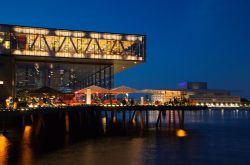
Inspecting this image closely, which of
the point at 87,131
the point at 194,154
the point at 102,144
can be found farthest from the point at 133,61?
the point at 194,154

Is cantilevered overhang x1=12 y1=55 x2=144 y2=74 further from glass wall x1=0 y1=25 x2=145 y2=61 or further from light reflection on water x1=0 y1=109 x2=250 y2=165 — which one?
light reflection on water x1=0 y1=109 x2=250 y2=165

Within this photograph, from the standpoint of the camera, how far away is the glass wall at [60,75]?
206ft

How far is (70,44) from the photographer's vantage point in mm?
60906

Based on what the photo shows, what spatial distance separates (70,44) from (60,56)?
9.25ft

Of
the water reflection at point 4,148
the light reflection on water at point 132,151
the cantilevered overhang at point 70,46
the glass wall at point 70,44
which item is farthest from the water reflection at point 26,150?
the glass wall at point 70,44

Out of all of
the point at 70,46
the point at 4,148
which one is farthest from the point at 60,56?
the point at 4,148

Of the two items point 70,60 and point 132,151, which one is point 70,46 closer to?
point 70,60

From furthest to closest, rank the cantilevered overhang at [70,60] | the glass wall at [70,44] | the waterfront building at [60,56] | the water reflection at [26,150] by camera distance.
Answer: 1. the cantilevered overhang at [70,60]
2. the waterfront building at [60,56]
3. the glass wall at [70,44]
4. the water reflection at [26,150]

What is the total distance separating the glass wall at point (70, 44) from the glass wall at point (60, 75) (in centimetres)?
473

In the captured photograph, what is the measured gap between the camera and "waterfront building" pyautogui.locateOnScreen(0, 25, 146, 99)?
57.3 metres

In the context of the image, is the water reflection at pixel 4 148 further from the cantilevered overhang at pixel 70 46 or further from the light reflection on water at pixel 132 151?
the cantilevered overhang at pixel 70 46

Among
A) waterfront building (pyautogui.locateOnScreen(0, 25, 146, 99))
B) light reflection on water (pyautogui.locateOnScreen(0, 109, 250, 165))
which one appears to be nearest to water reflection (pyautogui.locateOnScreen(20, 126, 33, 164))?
light reflection on water (pyautogui.locateOnScreen(0, 109, 250, 165))

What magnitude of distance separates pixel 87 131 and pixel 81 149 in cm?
1632

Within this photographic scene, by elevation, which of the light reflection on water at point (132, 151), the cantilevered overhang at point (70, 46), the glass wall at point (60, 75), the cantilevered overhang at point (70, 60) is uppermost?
the cantilevered overhang at point (70, 46)
